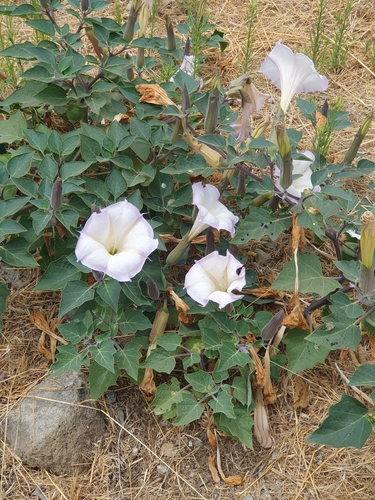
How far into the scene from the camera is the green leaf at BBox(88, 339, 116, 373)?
1851 millimetres

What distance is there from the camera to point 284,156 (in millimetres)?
1907

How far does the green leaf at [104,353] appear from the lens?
185cm

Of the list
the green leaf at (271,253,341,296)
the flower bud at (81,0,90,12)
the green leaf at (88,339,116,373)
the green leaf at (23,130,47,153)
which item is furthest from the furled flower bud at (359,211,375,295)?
the flower bud at (81,0,90,12)

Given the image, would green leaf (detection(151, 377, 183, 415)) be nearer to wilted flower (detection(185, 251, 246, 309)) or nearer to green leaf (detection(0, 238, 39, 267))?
wilted flower (detection(185, 251, 246, 309))

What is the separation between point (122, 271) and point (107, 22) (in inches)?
47.5

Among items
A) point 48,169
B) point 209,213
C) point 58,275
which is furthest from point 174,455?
point 48,169

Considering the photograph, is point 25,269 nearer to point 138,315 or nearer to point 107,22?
point 138,315

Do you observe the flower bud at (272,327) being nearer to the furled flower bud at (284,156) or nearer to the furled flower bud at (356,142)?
the furled flower bud at (284,156)

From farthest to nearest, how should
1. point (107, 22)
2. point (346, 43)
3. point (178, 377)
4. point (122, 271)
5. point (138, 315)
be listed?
1. point (346, 43)
2. point (107, 22)
3. point (178, 377)
4. point (138, 315)
5. point (122, 271)

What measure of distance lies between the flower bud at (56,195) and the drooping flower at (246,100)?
0.72 m

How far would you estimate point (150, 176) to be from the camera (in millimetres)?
2170

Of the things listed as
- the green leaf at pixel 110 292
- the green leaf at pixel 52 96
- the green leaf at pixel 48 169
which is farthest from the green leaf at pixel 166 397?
the green leaf at pixel 52 96

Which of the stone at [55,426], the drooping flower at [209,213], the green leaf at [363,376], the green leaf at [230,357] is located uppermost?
the drooping flower at [209,213]

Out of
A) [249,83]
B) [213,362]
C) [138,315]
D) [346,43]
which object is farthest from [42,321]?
[346,43]
